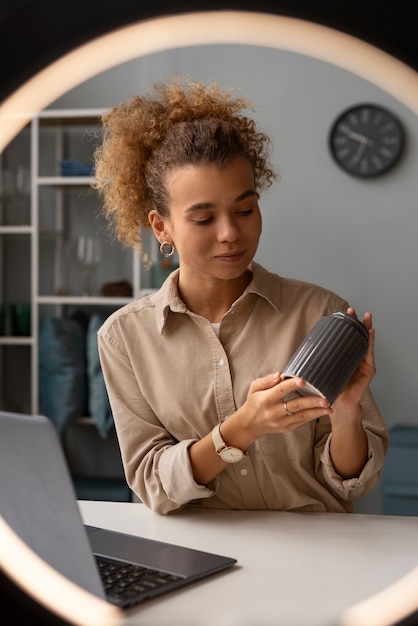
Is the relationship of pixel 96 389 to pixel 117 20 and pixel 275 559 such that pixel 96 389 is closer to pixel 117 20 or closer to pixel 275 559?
pixel 275 559

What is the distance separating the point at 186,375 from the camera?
1.03m

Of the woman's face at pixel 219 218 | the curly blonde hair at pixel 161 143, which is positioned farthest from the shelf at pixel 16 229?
the woman's face at pixel 219 218

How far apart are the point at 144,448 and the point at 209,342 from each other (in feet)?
0.54

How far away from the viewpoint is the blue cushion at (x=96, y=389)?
266 cm

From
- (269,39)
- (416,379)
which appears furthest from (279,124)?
(269,39)

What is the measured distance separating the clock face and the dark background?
94.6 inches

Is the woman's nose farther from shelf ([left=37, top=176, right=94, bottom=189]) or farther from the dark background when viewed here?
shelf ([left=37, top=176, right=94, bottom=189])

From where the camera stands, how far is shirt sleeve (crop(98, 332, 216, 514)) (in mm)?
913

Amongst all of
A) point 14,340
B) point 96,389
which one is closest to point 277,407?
point 96,389

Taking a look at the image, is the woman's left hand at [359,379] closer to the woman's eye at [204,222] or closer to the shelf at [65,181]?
the woman's eye at [204,222]

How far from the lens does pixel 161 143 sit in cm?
107

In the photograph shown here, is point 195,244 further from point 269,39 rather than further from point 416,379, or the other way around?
point 416,379

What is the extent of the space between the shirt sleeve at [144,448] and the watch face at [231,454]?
0.15ft

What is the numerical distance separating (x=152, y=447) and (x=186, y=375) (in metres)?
0.11
